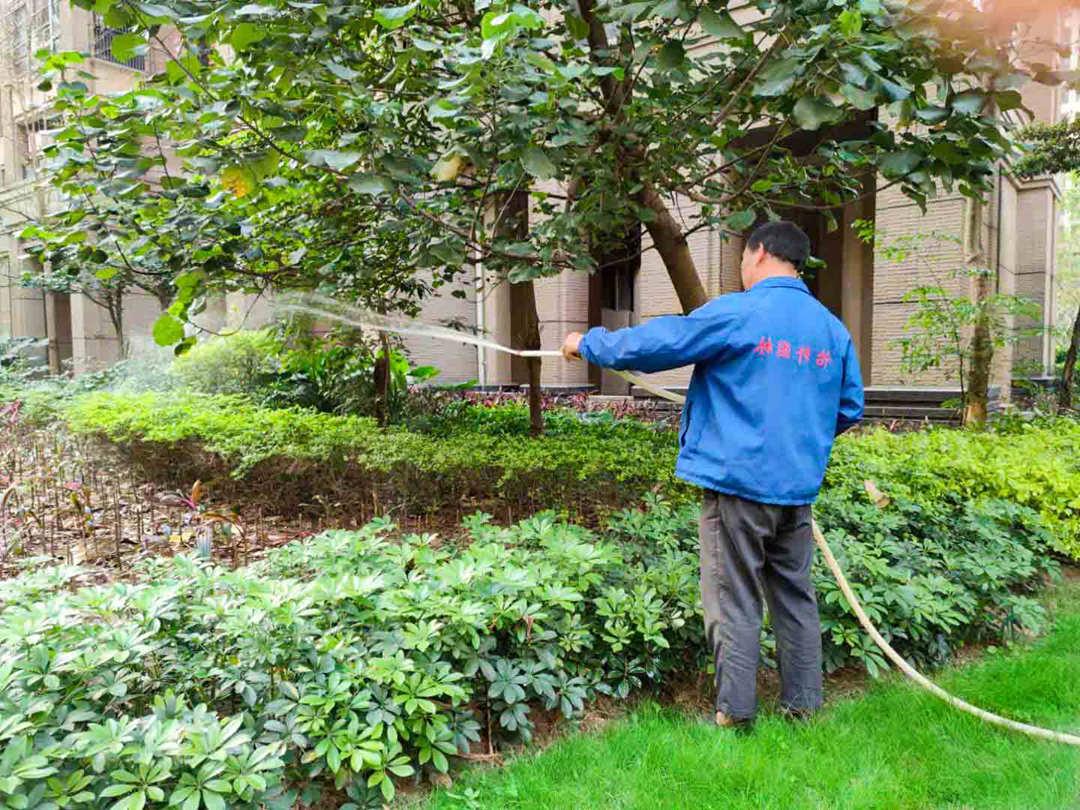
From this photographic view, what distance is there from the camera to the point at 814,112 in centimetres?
282

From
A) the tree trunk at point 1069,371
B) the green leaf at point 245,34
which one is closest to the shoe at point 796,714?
the green leaf at point 245,34

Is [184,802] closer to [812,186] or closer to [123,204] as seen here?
[123,204]

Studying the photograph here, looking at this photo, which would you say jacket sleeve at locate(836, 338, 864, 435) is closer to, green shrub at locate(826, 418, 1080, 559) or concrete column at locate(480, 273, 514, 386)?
green shrub at locate(826, 418, 1080, 559)

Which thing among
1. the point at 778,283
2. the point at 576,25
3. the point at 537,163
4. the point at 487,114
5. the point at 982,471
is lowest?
the point at 982,471

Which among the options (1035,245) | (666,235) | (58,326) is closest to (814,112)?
(666,235)

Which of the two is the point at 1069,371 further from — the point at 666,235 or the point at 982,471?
the point at 666,235

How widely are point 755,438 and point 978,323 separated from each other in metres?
5.72

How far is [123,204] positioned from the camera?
4.44 m

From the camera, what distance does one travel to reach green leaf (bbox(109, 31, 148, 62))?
283 centimetres

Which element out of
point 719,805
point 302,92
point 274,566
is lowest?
point 719,805

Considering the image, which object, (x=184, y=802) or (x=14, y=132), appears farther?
(x=14, y=132)

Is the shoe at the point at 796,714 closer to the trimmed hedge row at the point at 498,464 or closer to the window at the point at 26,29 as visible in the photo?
the trimmed hedge row at the point at 498,464

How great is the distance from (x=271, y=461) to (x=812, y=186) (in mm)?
4843

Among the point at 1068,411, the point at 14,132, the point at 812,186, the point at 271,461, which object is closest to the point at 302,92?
the point at 271,461
